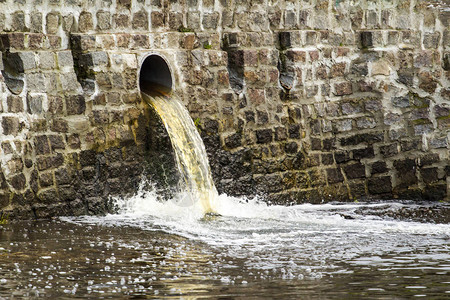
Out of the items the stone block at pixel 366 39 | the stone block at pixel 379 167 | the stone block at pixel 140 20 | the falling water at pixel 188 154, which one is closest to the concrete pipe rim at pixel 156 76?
the falling water at pixel 188 154

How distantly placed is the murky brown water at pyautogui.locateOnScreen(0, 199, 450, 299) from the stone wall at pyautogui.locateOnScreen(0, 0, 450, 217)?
700mm

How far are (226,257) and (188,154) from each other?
110 inches

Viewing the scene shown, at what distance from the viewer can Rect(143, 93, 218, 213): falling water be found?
9.35 metres

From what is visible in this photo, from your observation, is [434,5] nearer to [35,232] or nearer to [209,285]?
[35,232]

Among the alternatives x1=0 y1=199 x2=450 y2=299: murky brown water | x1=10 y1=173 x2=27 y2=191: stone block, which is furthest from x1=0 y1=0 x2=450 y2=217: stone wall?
x1=0 y1=199 x2=450 y2=299: murky brown water

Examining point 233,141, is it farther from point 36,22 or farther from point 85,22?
point 36,22

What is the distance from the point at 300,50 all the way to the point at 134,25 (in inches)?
84.4

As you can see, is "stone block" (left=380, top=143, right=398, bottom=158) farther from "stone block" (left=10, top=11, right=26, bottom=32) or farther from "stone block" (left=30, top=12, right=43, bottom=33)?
"stone block" (left=10, top=11, right=26, bottom=32)

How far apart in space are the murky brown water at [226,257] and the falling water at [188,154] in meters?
0.52

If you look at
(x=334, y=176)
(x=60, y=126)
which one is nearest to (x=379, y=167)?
(x=334, y=176)

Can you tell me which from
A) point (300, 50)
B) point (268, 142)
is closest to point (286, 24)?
point (300, 50)

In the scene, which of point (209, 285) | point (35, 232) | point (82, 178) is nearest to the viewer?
point (209, 285)

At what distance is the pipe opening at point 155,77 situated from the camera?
9.70 m

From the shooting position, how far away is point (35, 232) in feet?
25.4
